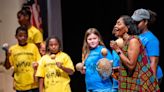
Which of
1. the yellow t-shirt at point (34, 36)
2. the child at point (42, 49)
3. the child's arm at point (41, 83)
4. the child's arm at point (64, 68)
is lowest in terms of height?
the child's arm at point (41, 83)

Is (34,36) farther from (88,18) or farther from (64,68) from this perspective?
(88,18)

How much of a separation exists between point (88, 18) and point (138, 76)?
2.80m

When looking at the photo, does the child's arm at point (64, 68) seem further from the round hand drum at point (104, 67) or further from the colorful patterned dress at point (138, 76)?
the colorful patterned dress at point (138, 76)

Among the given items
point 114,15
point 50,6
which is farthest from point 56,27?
point 114,15

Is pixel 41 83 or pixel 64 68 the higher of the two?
pixel 64 68

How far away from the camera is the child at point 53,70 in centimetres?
510

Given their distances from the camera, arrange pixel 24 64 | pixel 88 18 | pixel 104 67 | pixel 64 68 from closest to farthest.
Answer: pixel 104 67 < pixel 64 68 < pixel 24 64 < pixel 88 18

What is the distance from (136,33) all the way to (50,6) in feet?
7.93

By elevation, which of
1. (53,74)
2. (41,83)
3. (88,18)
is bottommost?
(41,83)

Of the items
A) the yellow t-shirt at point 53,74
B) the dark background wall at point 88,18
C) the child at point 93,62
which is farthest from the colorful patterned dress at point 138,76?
the dark background wall at point 88,18

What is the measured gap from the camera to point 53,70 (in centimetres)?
514

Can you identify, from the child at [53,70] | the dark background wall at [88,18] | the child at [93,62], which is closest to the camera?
the child at [93,62]

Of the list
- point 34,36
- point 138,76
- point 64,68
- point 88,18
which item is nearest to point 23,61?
point 34,36

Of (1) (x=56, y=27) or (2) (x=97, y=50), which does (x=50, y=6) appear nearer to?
(1) (x=56, y=27)
